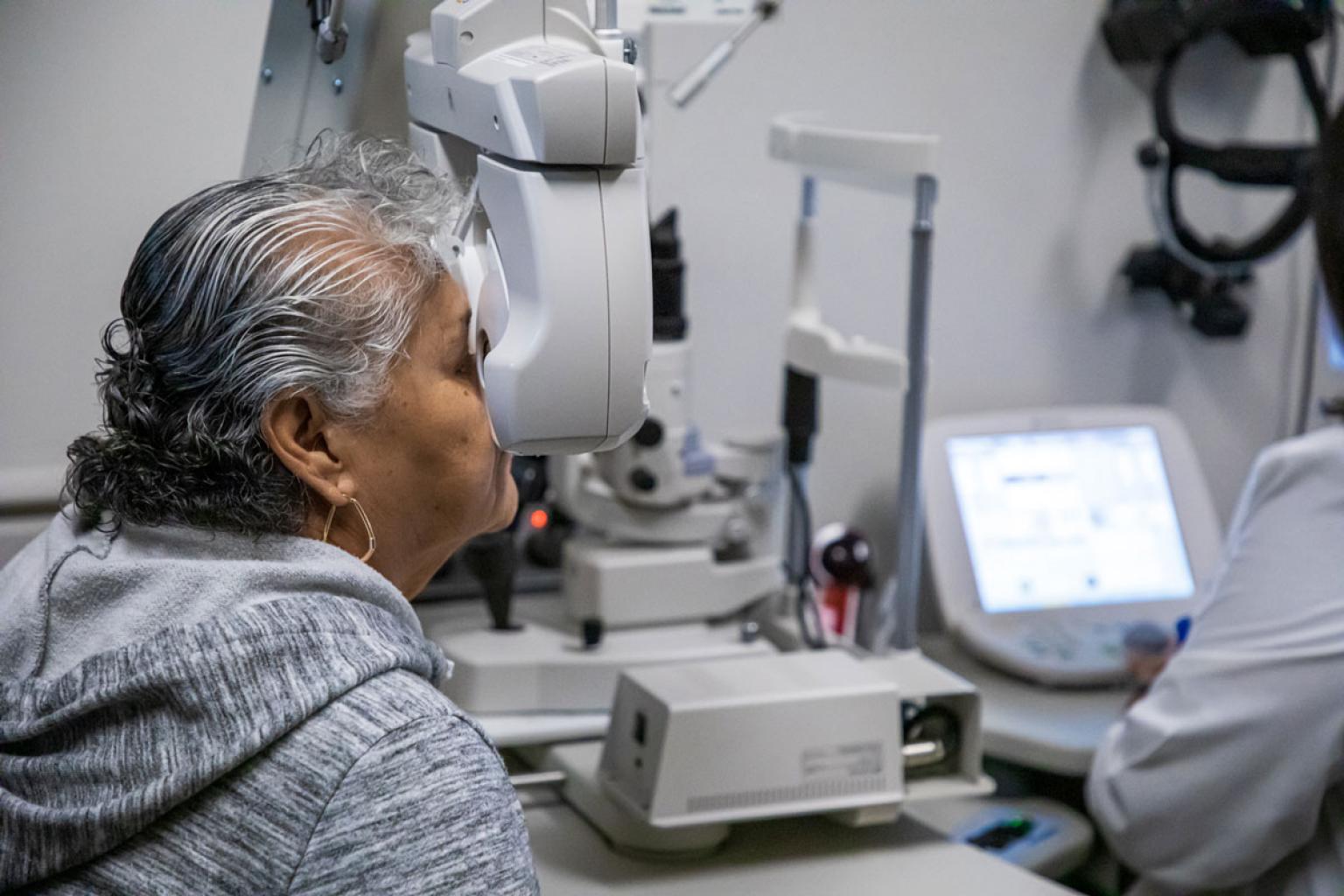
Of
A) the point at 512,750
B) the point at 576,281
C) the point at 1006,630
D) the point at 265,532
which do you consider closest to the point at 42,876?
the point at 265,532

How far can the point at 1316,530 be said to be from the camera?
1452 millimetres

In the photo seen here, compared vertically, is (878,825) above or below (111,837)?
below

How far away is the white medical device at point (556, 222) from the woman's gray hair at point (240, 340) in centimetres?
8

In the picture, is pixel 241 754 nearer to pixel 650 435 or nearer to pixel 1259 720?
pixel 650 435

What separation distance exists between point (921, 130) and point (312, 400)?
149cm

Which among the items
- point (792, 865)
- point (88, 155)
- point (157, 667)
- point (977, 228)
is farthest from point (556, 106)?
point (977, 228)

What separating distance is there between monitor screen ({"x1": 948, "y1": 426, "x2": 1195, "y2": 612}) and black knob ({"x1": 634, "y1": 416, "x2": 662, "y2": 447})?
680 millimetres

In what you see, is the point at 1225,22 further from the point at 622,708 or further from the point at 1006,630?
the point at 622,708

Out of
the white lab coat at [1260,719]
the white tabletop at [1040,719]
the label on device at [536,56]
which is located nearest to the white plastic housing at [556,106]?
the label on device at [536,56]

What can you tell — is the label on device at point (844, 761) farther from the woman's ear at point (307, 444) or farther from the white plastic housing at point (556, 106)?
the white plastic housing at point (556, 106)

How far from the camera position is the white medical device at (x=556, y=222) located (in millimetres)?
859

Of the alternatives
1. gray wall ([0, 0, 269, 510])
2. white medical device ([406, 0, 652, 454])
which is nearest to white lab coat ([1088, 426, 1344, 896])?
white medical device ([406, 0, 652, 454])

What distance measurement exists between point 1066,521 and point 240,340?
154 centimetres

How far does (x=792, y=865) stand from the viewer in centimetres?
146
